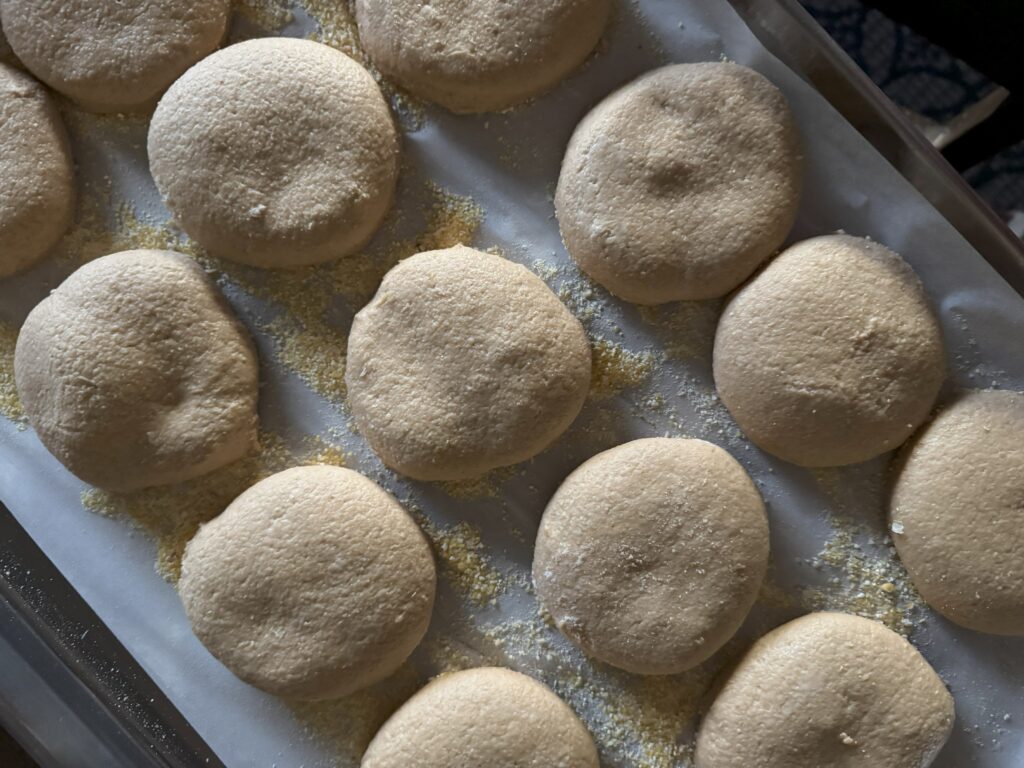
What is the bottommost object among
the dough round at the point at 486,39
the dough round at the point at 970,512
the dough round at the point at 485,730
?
the dough round at the point at 485,730

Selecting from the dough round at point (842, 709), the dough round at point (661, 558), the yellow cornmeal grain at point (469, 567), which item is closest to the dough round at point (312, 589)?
the yellow cornmeal grain at point (469, 567)

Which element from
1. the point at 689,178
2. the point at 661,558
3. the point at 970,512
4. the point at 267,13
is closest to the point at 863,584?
the point at 970,512

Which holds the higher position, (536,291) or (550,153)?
(550,153)

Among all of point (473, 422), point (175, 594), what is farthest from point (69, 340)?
point (473, 422)

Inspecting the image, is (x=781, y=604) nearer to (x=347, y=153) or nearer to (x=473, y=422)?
(x=473, y=422)

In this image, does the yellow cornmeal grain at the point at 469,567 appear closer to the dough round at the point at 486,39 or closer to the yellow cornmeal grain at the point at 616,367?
the yellow cornmeal grain at the point at 616,367

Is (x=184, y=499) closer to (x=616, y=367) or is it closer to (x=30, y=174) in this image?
(x=30, y=174)

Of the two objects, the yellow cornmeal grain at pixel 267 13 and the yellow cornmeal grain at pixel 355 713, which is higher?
the yellow cornmeal grain at pixel 267 13
